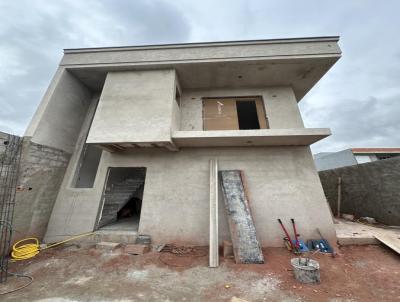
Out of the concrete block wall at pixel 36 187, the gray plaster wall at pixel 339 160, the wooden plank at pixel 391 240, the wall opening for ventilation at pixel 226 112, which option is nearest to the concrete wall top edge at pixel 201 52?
the wall opening for ventilation at pixel 226 112

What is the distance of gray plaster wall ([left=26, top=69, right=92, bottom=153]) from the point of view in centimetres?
516

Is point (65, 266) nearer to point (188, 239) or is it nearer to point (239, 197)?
point (188, 239)

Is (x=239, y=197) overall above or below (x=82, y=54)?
below

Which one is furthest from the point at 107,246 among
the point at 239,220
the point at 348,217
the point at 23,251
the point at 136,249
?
the point at 348,217

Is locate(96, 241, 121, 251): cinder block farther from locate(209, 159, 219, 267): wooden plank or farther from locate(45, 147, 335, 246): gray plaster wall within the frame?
locate(209, 159, 219, 267): wooden plank

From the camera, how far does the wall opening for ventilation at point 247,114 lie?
7015 mm

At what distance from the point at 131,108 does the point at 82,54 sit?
3.09 m

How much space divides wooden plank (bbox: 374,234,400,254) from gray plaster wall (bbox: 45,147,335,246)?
3.77 feet

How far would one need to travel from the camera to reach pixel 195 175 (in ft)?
18.0

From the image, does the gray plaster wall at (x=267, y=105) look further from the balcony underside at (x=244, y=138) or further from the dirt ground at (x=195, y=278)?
the dirt ground at (x=195, y=278)

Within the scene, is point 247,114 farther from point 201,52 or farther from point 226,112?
point 201,52

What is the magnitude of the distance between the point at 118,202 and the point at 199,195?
3.37m

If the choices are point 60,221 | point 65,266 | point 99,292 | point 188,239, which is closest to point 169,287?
point 99,292

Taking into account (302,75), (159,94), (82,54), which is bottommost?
(159,94)
